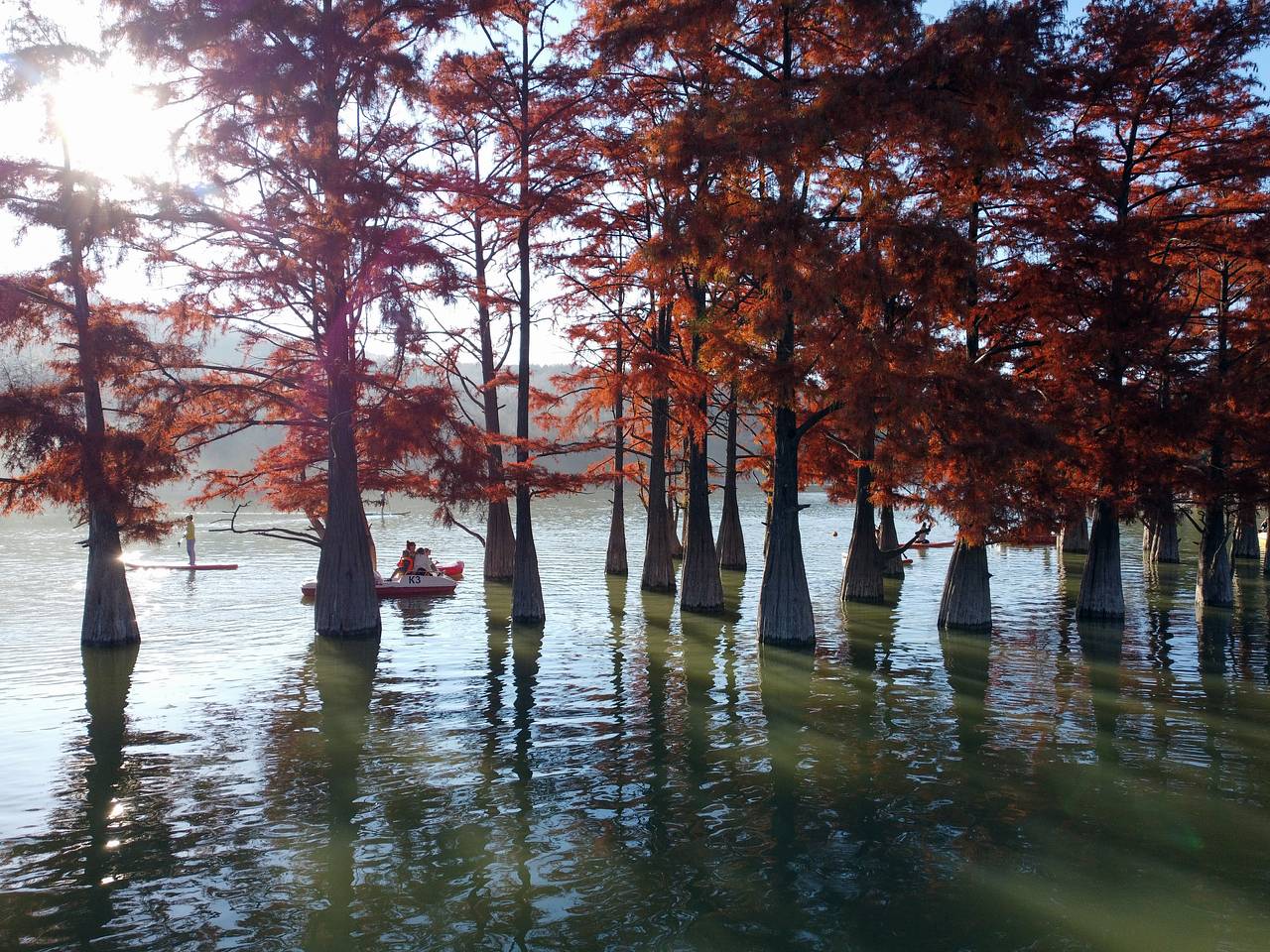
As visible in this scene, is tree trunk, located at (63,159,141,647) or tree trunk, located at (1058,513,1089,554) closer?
tree trunk, located at (63,159,141,647)

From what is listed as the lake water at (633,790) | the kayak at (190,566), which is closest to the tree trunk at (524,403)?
the lake water at (633,790)

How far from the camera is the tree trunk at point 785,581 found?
2242cm

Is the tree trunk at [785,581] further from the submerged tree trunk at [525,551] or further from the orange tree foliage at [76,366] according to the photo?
the orange tree foliage at [76,366]

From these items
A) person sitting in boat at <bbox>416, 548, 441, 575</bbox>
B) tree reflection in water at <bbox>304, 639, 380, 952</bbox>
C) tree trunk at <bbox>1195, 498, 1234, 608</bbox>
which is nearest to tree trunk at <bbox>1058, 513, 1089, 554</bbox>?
tree trunk at <bbox>1195, 498, 1234, 608</bbox>

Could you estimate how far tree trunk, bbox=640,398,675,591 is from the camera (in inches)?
1248

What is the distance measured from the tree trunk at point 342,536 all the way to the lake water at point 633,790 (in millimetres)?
910

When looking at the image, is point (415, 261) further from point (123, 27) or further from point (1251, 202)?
point (1251, 202)

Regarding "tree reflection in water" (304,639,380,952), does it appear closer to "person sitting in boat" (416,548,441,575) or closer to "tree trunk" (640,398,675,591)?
"person sitting in boat" (416,548,441,575)

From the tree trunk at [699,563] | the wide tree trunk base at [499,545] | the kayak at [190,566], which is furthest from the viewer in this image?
the kayak at [190,566]

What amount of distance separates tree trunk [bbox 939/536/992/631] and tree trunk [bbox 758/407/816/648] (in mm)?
5000

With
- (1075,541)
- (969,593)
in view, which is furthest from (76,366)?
(1075,541)

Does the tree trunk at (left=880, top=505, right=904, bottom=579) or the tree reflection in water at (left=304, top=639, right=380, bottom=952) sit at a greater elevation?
the tree trunk at (left=880, top=505, right=904, bottom=579)

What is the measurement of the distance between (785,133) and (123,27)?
15101mm

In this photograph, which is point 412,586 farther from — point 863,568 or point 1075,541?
point 1075,541
